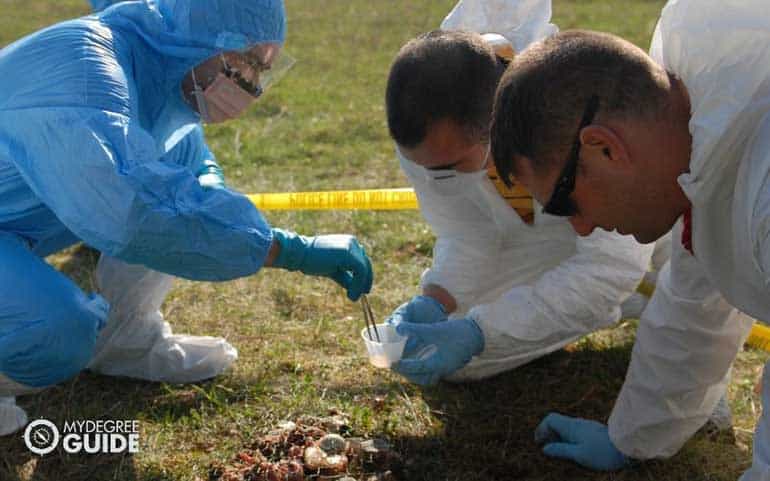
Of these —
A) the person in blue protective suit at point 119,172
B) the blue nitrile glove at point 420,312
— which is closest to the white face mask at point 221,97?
the person in blue protective suit at point 119,172

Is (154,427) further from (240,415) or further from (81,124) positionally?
(81,124)

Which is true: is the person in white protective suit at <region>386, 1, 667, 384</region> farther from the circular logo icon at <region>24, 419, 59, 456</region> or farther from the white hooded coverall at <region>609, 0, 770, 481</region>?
the circular logo icon at <region>24, 419, 59, 456</region>

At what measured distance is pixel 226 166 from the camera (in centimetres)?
582

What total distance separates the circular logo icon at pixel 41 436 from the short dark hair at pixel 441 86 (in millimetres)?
1426

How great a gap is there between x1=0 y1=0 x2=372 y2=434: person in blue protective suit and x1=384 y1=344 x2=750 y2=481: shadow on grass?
1.86ft

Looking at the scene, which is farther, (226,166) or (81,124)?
(226,166)

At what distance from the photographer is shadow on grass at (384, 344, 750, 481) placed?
8.80 feet

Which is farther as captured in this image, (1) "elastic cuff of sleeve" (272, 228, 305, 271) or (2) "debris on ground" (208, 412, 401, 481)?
(1) "elastic cuff of sleeve" (272, 228, 305, 271)

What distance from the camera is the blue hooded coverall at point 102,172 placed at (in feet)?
7.94

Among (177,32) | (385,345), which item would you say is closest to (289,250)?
(385,345)

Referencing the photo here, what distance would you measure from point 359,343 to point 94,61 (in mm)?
1491

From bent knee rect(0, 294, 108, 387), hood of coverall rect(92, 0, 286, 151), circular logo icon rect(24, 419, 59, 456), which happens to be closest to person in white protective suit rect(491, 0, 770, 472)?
hood of coverall rect(92, 0, 286, 151)

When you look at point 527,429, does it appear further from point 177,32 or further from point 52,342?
point 177,32

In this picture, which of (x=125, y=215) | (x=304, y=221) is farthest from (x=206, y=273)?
(x=304, y=221)
